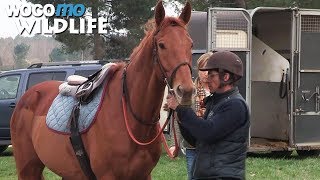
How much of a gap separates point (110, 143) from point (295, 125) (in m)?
6.95

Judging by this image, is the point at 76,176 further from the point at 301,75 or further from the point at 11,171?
the point at 301,75

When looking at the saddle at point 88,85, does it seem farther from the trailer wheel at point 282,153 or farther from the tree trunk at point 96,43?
the tree trunk at point 96,43

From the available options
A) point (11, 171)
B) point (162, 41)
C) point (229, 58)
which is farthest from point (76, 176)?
point (11, 171)

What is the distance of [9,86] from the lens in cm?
1216

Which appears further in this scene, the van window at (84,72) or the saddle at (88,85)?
the van window at (84,72)

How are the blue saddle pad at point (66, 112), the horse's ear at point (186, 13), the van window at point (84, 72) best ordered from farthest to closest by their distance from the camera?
1. the van window at point (84, 72)
2. the blue saddle pad at point (66, 112)
3. the horse's ear at point (186, 13)

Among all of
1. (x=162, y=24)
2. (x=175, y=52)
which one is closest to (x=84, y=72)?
(x=162, y=24)

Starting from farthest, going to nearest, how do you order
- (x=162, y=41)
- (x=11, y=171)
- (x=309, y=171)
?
(x=11, y=171) → (x=309, y=171) → (x=162, y=41)

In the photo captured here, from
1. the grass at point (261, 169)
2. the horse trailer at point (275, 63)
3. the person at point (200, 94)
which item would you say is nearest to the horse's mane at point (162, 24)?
the person at point (200, 94)

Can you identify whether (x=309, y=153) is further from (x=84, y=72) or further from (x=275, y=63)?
(x=84, y=72)

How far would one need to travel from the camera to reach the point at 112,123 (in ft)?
13.6

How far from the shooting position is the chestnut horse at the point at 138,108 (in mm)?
3592

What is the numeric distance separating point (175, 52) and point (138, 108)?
0.69 metres

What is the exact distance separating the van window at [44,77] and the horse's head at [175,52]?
7728 mm
